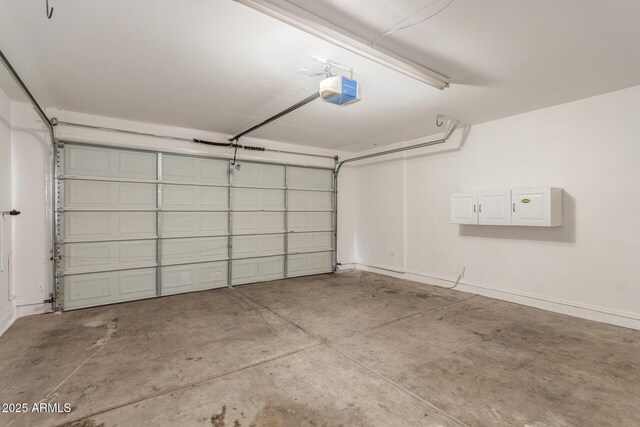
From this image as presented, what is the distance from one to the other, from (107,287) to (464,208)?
568cm

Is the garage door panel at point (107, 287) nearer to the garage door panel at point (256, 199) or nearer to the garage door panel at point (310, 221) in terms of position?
the garage door panel at point (256, 199)

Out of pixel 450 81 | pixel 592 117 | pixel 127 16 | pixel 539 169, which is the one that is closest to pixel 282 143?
pixel 450 81

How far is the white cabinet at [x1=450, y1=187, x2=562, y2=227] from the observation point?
383 centimetres

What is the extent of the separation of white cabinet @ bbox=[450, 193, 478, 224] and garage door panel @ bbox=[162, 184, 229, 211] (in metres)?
4.03

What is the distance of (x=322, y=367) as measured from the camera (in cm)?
253

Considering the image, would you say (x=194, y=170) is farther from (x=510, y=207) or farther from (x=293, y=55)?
(x=510, y=207)

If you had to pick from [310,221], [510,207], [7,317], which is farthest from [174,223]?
[510,207]

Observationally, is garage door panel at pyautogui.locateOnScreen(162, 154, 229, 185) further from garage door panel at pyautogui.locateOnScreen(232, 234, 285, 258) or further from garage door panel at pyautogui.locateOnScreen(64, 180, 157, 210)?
garage door panel at pyautogui.locateOnScreen(232, 234, 285, 258)

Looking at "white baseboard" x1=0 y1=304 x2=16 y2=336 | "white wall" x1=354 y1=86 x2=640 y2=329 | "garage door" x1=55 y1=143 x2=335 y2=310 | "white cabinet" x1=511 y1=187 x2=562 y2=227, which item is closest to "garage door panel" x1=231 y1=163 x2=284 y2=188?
"garage door" x1=55 y1=143 x2=335 y2=310

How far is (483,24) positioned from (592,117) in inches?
104

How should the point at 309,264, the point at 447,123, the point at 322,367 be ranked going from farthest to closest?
1. the point at 309,264
2. the point at 447,123
3. the point at 322,367

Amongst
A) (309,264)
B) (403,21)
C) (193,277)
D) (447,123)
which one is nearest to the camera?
(403,21)

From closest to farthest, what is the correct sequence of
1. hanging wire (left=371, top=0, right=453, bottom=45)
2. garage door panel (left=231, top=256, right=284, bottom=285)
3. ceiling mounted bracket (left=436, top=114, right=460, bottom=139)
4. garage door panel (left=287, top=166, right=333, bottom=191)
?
1. hanging wire (left=371, top=0, right=453, bottom=45)
2. ceiling mounted bracket (left=436, top=114, right=460, bottom=139)
3. garage door panel (left=231, top=256, right=284, bottom=285)
4. garage door panel (left=287, top=166, right=333, bottom=191)

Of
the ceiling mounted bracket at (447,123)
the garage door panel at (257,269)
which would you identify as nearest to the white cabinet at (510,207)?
the ceiling mounted bracket at (447,123)
